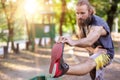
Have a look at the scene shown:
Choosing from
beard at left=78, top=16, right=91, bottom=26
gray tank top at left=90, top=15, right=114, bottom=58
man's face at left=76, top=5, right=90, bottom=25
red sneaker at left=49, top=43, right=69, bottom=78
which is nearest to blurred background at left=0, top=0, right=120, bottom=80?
gray tank top at left=90, top=15, right=114, bottom=58

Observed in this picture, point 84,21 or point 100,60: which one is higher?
point 84,21

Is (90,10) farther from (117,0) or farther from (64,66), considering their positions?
(117,0)

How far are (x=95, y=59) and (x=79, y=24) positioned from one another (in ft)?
2.12

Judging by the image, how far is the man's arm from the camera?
548 centimetres

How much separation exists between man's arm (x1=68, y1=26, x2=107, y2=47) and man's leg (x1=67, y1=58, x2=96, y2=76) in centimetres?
28

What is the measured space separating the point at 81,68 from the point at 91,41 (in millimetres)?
499

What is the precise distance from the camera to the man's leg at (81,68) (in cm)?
523

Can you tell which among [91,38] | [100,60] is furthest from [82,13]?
[100,60]

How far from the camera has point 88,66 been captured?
553 cm

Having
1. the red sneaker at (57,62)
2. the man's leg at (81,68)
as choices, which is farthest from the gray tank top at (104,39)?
the red sneaker at (57,62)

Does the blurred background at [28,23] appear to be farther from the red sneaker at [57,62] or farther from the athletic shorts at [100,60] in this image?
the red sneaker at [57,62]

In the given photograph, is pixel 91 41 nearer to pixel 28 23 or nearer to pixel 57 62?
pixel 57 62

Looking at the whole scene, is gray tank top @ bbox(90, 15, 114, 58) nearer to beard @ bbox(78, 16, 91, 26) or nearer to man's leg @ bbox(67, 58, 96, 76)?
beard @ bbox(78, 16, 91, 26)

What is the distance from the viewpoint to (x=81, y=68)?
17.5ft
